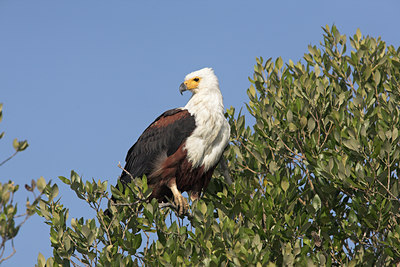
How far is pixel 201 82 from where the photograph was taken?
9.72 meters

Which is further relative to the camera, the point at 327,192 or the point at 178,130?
the point at 178,130

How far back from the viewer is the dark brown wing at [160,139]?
28.9 ft

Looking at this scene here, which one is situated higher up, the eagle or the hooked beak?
the hooked beak

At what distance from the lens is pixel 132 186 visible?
22.9 feet

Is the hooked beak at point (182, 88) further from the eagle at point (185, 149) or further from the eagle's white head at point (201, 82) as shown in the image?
the eagle at point (185, 149)

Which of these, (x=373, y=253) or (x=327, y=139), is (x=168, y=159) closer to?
(x=327, y=139)

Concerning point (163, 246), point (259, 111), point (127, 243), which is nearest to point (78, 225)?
point (127, 243)

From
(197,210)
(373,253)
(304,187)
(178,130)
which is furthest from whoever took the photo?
(178,130)

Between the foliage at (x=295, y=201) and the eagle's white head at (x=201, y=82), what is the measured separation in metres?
1.24

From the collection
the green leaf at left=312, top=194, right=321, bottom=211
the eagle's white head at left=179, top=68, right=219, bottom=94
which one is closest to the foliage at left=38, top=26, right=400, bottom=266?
the green leaf at left=312, top=194, right=321, bottom=211

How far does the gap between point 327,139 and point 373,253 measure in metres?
1.90

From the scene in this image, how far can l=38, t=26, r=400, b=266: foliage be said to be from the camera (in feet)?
21.8

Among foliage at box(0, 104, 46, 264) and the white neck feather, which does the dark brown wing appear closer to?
the white neck feather

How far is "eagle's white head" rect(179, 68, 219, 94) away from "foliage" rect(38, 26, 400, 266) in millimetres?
1244
